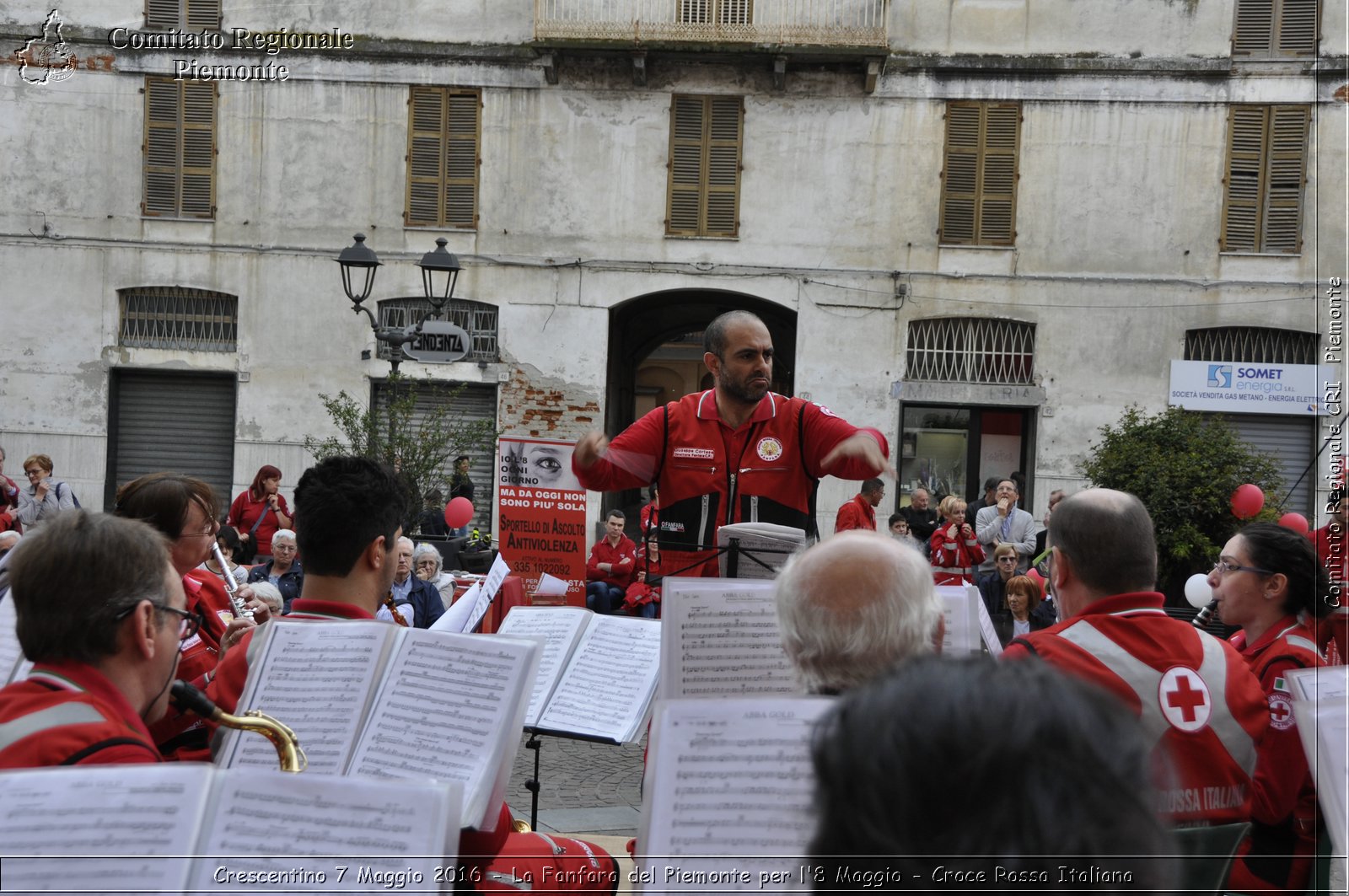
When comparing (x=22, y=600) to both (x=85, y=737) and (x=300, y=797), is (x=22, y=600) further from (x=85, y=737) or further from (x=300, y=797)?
(x=300, y=797)

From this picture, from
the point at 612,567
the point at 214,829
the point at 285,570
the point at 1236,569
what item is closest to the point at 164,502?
the point at 214,829

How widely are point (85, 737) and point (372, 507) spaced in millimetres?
1226

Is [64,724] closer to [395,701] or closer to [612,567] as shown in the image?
[395,701]

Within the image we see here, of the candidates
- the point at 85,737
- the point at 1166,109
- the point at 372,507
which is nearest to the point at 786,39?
the point at 1166,109

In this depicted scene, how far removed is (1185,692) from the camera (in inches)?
116

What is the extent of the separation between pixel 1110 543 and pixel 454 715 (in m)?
1.73

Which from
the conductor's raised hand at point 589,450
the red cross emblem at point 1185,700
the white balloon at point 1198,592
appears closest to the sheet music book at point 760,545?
the conductor's raised hand at point 589,450

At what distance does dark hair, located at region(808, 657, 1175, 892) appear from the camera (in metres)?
1.04

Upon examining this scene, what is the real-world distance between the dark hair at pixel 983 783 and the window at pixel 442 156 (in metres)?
18.3

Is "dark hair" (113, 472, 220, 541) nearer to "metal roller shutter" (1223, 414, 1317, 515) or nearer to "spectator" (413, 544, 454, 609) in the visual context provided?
"spectator" (413, 544, 454, 609)

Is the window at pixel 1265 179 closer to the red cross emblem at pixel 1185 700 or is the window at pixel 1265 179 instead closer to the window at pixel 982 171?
the window at pixel 982 171

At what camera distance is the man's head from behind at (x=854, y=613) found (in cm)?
238

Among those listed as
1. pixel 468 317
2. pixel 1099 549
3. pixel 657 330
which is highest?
pixel 657 330

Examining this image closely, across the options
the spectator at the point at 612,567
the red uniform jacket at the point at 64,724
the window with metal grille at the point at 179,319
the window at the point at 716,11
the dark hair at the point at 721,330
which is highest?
the window at the point at 716,11
